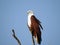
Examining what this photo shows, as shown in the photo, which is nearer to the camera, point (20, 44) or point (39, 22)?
point (20, 44)

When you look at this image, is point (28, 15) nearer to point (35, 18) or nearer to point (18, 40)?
point (35, 18)

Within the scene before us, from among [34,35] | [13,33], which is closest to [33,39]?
[34,35]

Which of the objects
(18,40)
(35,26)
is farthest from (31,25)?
(18,40)

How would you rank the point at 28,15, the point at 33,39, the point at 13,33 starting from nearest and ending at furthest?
the point at 13,33 < the point at 33,39 < the point at 28,15

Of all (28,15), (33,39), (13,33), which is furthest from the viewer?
(28,15)

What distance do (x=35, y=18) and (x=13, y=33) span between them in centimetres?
234

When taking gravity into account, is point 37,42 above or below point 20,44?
above

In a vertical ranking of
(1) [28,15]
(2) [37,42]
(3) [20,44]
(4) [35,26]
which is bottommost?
(3) [20,44]

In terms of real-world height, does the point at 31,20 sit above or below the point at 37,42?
above

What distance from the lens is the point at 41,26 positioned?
9836 mm

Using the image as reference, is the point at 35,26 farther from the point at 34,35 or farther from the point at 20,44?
the point at 20,44

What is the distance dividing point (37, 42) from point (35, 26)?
762 millimetres

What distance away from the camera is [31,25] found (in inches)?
400

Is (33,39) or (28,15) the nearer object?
(33,39)
